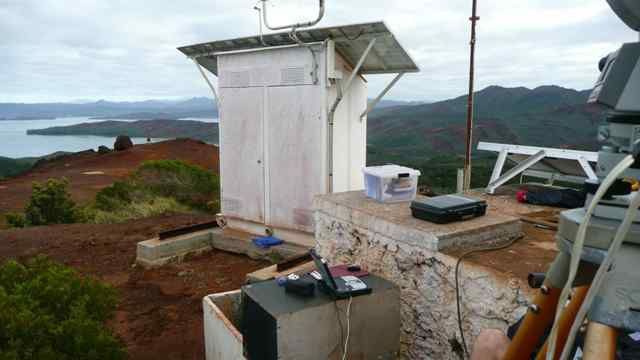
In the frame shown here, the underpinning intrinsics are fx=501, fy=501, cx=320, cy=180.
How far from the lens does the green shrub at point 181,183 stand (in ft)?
47.6

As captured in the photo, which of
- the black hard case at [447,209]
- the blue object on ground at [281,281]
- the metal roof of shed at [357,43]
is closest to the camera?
the blue object on ground at [281,281]

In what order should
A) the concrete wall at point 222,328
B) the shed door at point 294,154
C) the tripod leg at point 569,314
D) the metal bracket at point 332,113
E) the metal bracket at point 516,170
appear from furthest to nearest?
the shed door at point 294,154
the metal bracket at point 332,113
the metal bracket at point 516,170
the concrete wall at point 222,328
the tripod leg at point 569,314

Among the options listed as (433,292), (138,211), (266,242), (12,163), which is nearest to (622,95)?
(433,292)

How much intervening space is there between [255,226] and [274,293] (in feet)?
14.6

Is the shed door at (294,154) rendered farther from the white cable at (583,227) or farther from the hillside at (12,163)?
the hillside at (12,163)

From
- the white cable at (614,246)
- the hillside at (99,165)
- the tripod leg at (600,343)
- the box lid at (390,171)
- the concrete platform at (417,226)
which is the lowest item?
the hillside at (99,165)

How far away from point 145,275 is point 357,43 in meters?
4.15

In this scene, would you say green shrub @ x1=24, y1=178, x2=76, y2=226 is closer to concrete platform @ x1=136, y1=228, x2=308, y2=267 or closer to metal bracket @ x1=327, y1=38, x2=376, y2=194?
concrete platform @ x1=136, y1=228, x2=308, y2=267

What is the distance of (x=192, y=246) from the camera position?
7301mm

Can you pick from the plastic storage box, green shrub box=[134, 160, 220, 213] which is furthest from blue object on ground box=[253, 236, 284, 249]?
green shrub box=[134, 160, 220, 213]

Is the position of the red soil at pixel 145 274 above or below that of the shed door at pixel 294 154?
below

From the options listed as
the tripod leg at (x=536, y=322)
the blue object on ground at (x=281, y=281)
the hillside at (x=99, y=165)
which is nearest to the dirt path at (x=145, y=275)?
the blue object on ground at (x=281, y=281)

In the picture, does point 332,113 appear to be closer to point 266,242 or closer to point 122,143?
point 266,242

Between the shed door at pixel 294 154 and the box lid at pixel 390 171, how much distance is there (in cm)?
216
